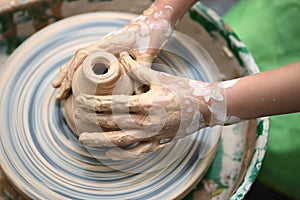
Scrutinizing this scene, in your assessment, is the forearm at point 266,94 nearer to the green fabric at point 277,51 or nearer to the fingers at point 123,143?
the fingers at point 123,143

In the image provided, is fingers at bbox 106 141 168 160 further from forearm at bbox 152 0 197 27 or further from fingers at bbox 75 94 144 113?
forearm at bbox 152 0 197 27

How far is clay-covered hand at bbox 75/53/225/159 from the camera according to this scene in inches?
52.8

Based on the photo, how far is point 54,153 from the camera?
1502 mm

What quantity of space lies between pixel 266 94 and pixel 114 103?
0.41 m

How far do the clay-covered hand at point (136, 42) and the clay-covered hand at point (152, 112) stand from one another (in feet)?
0.45

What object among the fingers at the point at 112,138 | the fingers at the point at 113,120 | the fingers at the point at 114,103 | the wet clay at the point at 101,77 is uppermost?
the wet clay at the point at 101,77

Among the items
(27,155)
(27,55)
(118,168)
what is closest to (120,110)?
(118,168)

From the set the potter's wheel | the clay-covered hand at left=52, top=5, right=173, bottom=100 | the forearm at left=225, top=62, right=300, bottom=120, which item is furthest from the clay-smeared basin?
the forearm at left=225, top=62, right=300, bottom=120

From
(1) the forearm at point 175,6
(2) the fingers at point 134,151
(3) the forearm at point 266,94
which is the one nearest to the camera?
(3) the forearm at point 266,94

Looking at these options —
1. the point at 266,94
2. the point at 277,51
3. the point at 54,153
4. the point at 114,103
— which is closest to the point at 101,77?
the point at 114,103

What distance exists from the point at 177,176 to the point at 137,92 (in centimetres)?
29

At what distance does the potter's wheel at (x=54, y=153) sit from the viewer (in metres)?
1.46

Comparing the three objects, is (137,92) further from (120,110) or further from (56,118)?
(56,118)

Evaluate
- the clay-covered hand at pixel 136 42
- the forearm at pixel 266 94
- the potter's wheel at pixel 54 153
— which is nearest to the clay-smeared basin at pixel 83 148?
the potter's wheel at pixel 54 153
